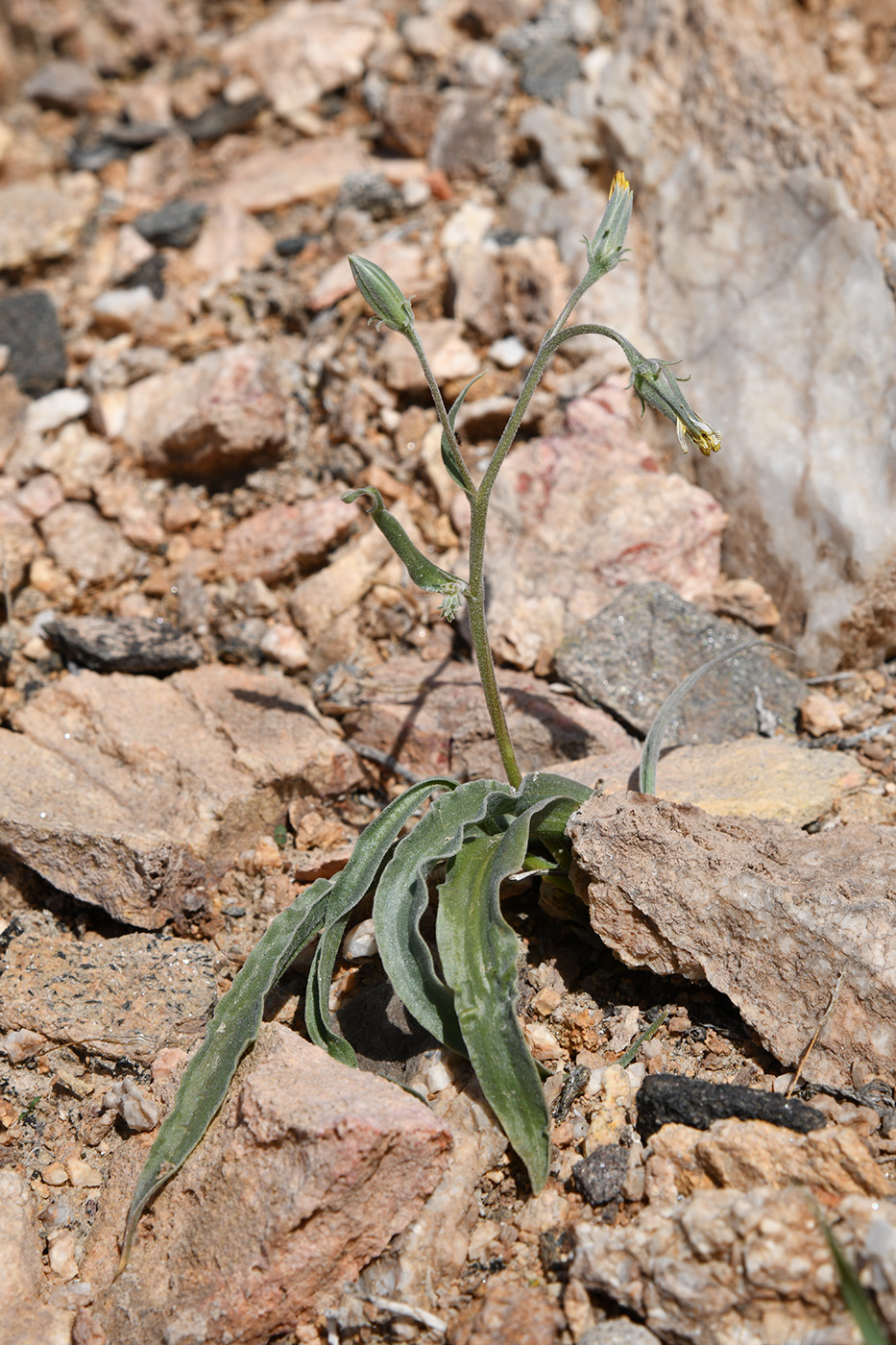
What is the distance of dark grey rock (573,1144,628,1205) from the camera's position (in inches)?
76.6

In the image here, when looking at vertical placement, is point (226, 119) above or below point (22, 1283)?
above

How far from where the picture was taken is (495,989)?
6.79ft

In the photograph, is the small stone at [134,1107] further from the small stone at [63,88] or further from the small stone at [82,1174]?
the small stone at [63,88]

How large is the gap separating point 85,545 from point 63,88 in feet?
10.1

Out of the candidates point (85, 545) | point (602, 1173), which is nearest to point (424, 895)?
point (602, 1173)

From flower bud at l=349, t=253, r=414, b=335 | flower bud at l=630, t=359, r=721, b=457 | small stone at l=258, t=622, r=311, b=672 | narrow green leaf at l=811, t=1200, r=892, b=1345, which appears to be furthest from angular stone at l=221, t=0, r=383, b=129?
narrow green leaf at l=811, t=1200, r=892, b=1345

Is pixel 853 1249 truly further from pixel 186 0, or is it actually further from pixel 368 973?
pixel 186 0

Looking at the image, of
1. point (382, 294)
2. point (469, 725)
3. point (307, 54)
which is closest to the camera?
point (382, 294)

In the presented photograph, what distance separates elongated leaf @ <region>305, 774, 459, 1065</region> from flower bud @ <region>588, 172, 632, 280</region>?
127 centimetres

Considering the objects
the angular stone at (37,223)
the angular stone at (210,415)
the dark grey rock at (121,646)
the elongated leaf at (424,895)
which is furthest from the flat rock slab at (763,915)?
the angular stone at (37,223)

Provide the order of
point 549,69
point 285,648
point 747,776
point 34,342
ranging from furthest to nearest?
point 549,69
point 34,342
point 285,648
point 747,776

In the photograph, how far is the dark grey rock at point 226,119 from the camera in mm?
4871

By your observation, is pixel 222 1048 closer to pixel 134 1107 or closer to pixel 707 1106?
pixel 134 1107

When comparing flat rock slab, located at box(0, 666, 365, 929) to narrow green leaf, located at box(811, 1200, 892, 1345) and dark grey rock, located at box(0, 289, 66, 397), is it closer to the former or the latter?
dark grey rock, located at box(0, 289, 66, 397)
